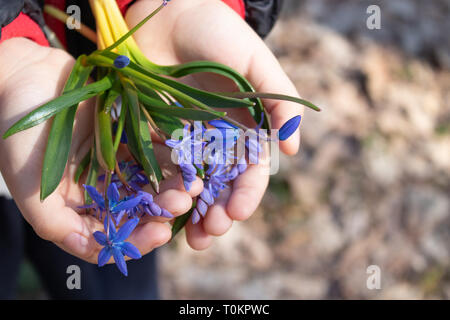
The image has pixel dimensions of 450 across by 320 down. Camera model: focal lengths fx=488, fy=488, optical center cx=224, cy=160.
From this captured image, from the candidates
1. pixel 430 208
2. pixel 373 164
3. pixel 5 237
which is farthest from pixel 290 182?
pixel 5 237

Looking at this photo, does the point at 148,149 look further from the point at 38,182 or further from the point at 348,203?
the point at 348,203

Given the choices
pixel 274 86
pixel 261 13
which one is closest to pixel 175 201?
pixel 274 86

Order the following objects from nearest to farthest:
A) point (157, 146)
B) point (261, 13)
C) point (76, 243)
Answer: point (76, 243) < point (157, 146) < point (261, 13)

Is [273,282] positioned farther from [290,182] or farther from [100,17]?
[100,17]

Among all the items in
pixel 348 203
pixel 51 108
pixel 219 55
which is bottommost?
pixel 348 203

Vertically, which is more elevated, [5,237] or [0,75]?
[0,75]

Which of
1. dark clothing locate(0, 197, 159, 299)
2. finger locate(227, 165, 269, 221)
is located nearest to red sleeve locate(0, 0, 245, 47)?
finger locate(227, 165, 269, 221)

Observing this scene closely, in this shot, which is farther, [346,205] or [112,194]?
[346,205]
